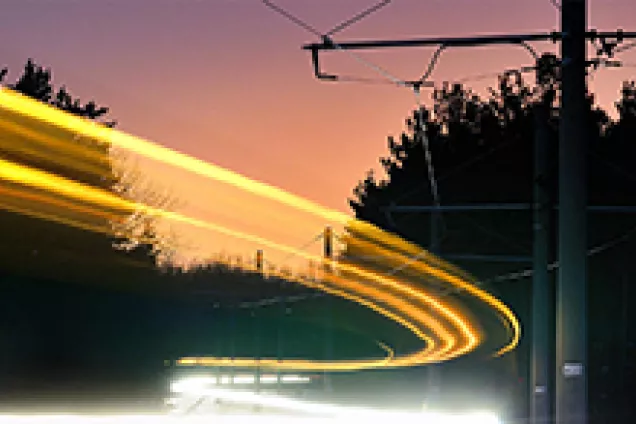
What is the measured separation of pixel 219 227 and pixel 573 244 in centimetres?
1403

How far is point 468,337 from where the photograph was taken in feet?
146

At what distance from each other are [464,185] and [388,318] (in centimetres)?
836

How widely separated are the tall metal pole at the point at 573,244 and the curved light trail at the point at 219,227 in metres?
5.87

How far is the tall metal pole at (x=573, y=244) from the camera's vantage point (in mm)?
15852

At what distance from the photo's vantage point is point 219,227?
2898 cm

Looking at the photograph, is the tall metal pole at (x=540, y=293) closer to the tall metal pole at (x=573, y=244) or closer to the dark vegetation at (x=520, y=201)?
the tall metal pole at (x=573, y=244)

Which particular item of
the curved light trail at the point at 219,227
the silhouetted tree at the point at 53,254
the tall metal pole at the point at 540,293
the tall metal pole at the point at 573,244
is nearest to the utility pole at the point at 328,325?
the curved light trail at the point at 219,227

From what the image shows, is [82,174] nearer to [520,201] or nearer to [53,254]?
[53,254]

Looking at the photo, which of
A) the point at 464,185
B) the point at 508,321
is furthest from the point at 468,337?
the point at 464,185

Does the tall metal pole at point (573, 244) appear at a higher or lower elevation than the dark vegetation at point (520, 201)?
lower

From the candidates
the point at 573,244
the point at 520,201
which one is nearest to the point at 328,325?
the point at 520,201

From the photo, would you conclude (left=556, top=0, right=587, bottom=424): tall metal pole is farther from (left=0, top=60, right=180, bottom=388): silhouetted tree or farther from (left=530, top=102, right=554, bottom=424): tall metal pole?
(left=0, top=60, right=180, bottom=388): silhouetted tree

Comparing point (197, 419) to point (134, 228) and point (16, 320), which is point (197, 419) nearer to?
point (16, 320)

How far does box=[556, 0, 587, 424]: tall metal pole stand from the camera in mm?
15852
